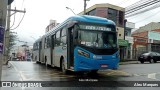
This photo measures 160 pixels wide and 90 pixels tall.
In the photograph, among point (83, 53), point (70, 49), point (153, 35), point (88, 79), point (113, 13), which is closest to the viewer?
point (88, 79)

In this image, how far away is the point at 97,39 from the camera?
547 inches

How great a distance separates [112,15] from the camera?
42.0 metres

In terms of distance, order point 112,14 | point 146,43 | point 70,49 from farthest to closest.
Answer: point 146,43 < point 112,14 < point 70,49

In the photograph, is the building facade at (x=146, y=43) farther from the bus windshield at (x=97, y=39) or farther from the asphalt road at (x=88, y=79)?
the bus windshield at (x=97, y=39)

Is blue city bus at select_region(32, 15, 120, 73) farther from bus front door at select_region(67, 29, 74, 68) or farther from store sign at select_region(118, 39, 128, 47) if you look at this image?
store sign at select_region(118, 39, 128, 47)

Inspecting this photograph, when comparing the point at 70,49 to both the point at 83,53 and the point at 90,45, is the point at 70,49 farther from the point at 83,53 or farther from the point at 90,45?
the point at 90,45

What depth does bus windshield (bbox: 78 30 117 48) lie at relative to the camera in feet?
44.9

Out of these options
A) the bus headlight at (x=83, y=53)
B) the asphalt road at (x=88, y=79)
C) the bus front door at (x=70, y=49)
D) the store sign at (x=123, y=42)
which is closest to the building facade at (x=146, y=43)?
the store sign at (x=123, y=42)

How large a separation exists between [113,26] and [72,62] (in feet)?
9.35

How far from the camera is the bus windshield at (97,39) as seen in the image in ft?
44.9

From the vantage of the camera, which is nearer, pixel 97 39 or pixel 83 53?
pixel 83 53

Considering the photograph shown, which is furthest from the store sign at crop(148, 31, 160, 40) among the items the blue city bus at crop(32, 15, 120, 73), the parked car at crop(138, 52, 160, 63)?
the blue city bus at crop(32, 15, 120, 73)

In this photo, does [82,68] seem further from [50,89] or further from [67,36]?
[50,89]

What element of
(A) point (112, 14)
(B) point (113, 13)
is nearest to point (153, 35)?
(B) point (113, 13)
